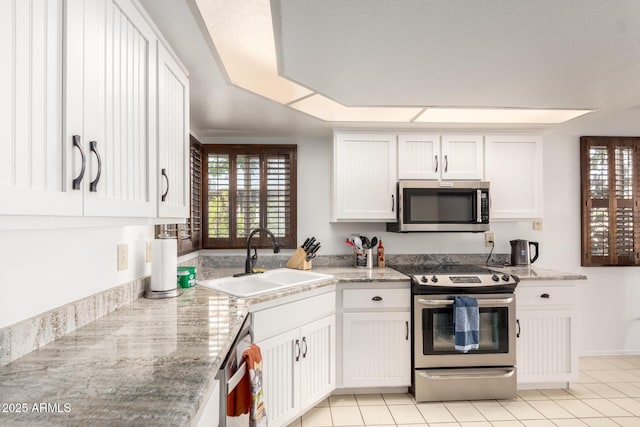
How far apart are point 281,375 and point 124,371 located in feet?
3.91

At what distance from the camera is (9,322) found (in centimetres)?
94

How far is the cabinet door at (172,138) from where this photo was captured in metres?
1.41

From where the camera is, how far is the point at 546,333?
252 centimetres

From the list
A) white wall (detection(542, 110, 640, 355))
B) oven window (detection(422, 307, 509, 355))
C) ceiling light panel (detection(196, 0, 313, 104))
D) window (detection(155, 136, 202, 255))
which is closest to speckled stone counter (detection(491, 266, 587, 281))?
oven window (detection(422, 307, 509, 355))

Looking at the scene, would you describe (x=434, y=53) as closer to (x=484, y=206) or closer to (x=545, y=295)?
(x=484, y=206)

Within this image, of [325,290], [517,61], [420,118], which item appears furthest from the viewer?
[420,118]

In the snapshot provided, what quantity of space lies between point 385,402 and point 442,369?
1.54ft

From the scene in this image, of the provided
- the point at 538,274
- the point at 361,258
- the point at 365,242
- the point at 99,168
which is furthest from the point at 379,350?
the point at 99,168

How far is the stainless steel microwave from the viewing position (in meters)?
2.73

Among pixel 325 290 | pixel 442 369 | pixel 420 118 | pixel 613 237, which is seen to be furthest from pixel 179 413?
pixel 613 237

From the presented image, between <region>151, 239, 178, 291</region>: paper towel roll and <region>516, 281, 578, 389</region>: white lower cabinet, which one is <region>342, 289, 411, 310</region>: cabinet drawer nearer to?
<region>516, 281, 578, 389</region>: white lower cabinet

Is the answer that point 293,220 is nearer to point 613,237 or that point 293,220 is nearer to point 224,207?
point 224,207

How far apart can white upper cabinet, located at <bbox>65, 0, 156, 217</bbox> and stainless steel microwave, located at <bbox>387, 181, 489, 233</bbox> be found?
1946 mm

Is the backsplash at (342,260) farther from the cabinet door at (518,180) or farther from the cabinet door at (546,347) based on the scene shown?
the cabinet door at (546,347)
